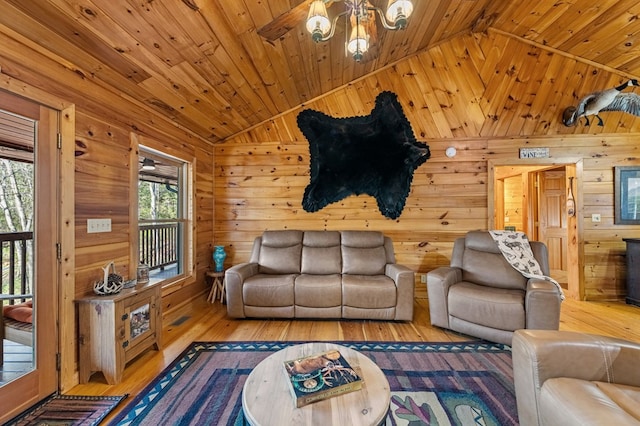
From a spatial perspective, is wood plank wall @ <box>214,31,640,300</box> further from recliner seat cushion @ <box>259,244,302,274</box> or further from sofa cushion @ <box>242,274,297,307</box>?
sofa cushion @ <box>242,274,297,307</box>

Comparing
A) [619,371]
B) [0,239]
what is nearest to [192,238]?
[0,239]

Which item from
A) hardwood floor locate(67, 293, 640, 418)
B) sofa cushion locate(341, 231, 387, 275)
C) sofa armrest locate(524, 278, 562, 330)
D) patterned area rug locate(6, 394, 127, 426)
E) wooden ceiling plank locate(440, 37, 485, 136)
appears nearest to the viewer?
patterned area rug locate(6, 394, 127, 426)

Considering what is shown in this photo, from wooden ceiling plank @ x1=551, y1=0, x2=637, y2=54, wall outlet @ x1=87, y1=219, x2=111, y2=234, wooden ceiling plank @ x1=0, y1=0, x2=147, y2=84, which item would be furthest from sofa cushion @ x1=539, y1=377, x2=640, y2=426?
wooden ceiling plank @ x1=551, y1=0, x2=637, y2=54

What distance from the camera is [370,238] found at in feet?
11.5

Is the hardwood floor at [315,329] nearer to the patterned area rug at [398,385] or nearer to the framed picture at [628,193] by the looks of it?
the patterned area rug at [398,385]

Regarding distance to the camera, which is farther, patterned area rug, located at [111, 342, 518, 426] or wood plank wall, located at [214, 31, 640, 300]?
wood plank wall, located at [214, 31, 640, 300]

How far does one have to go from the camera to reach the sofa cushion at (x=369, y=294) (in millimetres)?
2906

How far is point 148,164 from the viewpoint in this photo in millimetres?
3125

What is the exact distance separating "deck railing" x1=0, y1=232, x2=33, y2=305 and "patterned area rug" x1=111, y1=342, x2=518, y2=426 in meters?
1.02

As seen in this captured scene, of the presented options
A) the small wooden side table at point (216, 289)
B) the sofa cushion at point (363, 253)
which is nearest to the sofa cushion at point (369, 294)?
the sofa cushion at point (363, 253)

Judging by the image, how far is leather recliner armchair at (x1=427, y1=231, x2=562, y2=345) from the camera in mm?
2334

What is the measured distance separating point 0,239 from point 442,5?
13.7ft

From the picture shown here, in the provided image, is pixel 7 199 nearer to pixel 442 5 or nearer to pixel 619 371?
pixel 619 371

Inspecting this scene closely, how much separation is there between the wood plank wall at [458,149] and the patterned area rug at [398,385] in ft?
5.53
